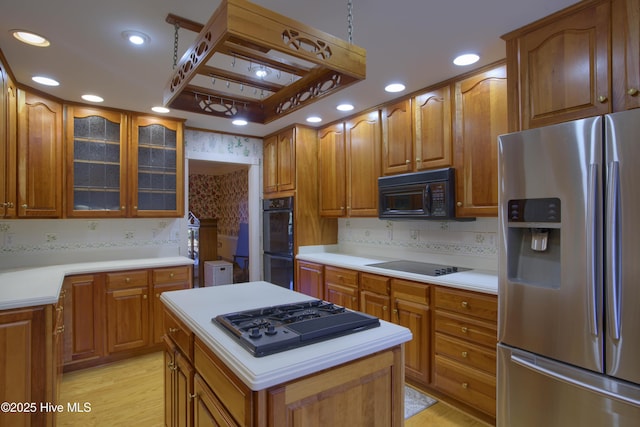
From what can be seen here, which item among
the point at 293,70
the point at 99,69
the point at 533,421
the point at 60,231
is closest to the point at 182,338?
the point at 293,70

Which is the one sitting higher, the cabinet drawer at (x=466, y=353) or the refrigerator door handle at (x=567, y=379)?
the refrigerator door handle at (x=567, y=379)

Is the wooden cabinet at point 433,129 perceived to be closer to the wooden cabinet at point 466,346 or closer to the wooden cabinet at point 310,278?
the wooden cabinet at point 466,346

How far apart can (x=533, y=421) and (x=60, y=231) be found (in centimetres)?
397

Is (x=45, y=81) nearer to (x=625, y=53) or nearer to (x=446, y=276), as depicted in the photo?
(x=446, y=276)

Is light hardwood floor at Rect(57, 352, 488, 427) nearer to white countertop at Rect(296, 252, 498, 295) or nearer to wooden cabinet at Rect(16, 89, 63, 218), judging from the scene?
white countertop at Rect(296, 252, 498, 295)

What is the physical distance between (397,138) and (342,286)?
142cm

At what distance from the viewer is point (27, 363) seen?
193 centimetres

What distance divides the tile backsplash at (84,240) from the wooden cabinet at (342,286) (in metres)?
1.73

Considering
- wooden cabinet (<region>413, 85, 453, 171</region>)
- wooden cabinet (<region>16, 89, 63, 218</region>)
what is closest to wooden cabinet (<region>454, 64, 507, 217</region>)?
wooden cabinet (<region>413, 85, 453, 171</region>)

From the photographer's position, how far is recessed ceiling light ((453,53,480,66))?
2.22 metres

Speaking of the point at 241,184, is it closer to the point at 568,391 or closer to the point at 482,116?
the point at 482,116

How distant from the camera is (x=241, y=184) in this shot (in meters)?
6.14

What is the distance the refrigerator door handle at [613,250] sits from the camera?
143 centimetres

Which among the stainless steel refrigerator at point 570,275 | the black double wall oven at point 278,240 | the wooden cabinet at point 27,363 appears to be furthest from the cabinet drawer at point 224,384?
the black double wall oven at point 278,240
